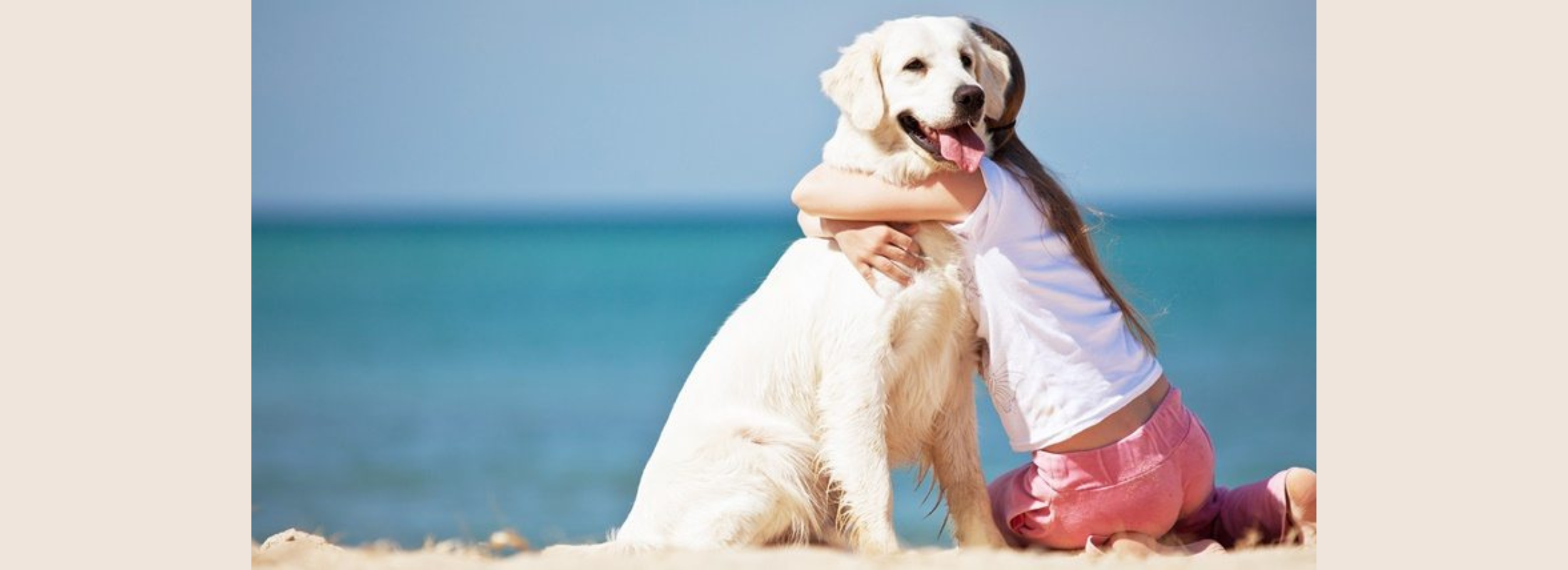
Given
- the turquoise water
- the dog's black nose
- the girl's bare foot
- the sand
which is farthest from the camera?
the turquoise water

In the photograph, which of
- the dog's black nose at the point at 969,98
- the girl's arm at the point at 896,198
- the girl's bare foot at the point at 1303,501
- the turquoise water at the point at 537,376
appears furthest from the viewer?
the turquoise water at the point at 537,376

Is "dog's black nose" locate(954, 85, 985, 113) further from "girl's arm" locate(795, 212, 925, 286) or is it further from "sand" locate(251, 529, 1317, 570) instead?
"sand" locate(251, 529, 1317, 570)

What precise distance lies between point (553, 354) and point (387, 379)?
2449 mm

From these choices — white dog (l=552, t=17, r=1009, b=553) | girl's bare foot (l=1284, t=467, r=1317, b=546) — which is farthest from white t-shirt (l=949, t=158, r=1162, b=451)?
girl's bare foot (l=1284, t=467, r=1317, b=546)

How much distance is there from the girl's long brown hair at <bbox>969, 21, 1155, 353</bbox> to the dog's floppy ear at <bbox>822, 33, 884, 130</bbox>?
0.98 ft

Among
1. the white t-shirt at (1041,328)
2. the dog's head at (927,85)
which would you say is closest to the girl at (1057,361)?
the white t-shirt at (1041,328)

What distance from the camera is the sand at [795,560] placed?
12.0 feet

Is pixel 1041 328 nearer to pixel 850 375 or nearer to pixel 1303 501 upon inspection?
pixel 850 375

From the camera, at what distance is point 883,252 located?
397 centimetres

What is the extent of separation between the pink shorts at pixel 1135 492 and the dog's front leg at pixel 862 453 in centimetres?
39

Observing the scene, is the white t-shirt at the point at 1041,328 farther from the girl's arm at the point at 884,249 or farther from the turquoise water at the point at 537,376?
the turquoise water at the point at 537,376

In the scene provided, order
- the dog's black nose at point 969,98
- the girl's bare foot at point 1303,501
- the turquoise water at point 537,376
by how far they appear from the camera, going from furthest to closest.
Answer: the turquoise water at point 537,376 < the girl's bare foot at point 1303,501 < the dog's black nose at point 969,98

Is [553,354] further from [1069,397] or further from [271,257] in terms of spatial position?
[1069,397]

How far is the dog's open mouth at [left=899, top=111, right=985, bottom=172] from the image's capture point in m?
3.89
